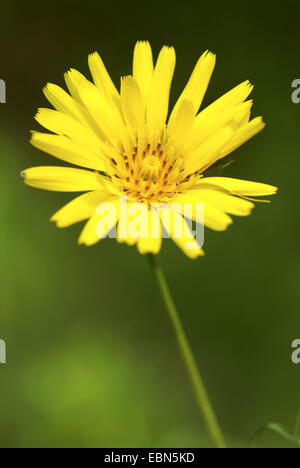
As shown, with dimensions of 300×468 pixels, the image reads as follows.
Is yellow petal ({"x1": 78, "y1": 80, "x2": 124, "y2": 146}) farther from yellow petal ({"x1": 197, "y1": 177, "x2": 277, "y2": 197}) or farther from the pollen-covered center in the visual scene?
yellow petal ({"x1": 197, "y1": 177, "x2": 277, "y2": 197})

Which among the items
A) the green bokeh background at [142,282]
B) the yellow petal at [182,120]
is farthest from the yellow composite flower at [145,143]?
the green bokeh background at [142,282]

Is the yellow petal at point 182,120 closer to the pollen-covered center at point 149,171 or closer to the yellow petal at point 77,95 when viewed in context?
the pollen-covered center at point 149,171

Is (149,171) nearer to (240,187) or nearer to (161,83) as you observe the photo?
(161,83)

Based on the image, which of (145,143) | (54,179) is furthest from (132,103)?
(54,179)

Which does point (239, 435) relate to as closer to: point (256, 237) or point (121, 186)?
point (256, 237)

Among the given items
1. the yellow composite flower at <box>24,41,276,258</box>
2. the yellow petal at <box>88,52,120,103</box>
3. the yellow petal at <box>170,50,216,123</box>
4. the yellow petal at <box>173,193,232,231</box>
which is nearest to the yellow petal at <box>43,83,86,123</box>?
the yellow composite flower at <box>24,41,276,258</box>
